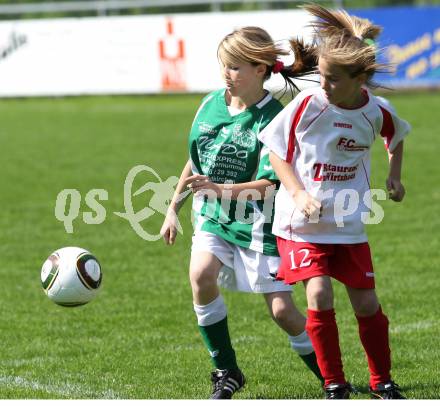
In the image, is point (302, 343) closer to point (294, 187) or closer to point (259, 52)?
point (294, 187)

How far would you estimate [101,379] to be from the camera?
5473 millimetres

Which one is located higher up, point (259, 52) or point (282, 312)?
point (259, 52)

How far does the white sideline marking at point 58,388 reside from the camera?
5.16 metres

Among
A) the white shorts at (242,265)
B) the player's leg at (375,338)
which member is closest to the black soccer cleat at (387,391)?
the player's leg at (375,338)

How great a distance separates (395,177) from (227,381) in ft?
4.16

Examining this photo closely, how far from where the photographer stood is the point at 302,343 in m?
5.27

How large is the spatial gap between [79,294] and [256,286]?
102 cm

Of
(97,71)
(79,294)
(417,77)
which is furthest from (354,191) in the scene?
(97,71)

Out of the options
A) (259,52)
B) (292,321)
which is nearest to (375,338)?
(292,321)

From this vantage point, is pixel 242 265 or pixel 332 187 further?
pixel 242 265

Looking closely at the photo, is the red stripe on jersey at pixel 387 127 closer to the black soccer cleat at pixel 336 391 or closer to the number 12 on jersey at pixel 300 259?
the number 12 on jersey at pixel 300 259

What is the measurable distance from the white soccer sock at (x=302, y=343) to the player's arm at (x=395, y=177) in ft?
2.77

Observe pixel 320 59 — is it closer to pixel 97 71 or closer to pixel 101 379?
pixel 101 379

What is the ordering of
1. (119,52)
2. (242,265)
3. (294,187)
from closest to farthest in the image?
(294,187) < (242,265) < (119,52)
